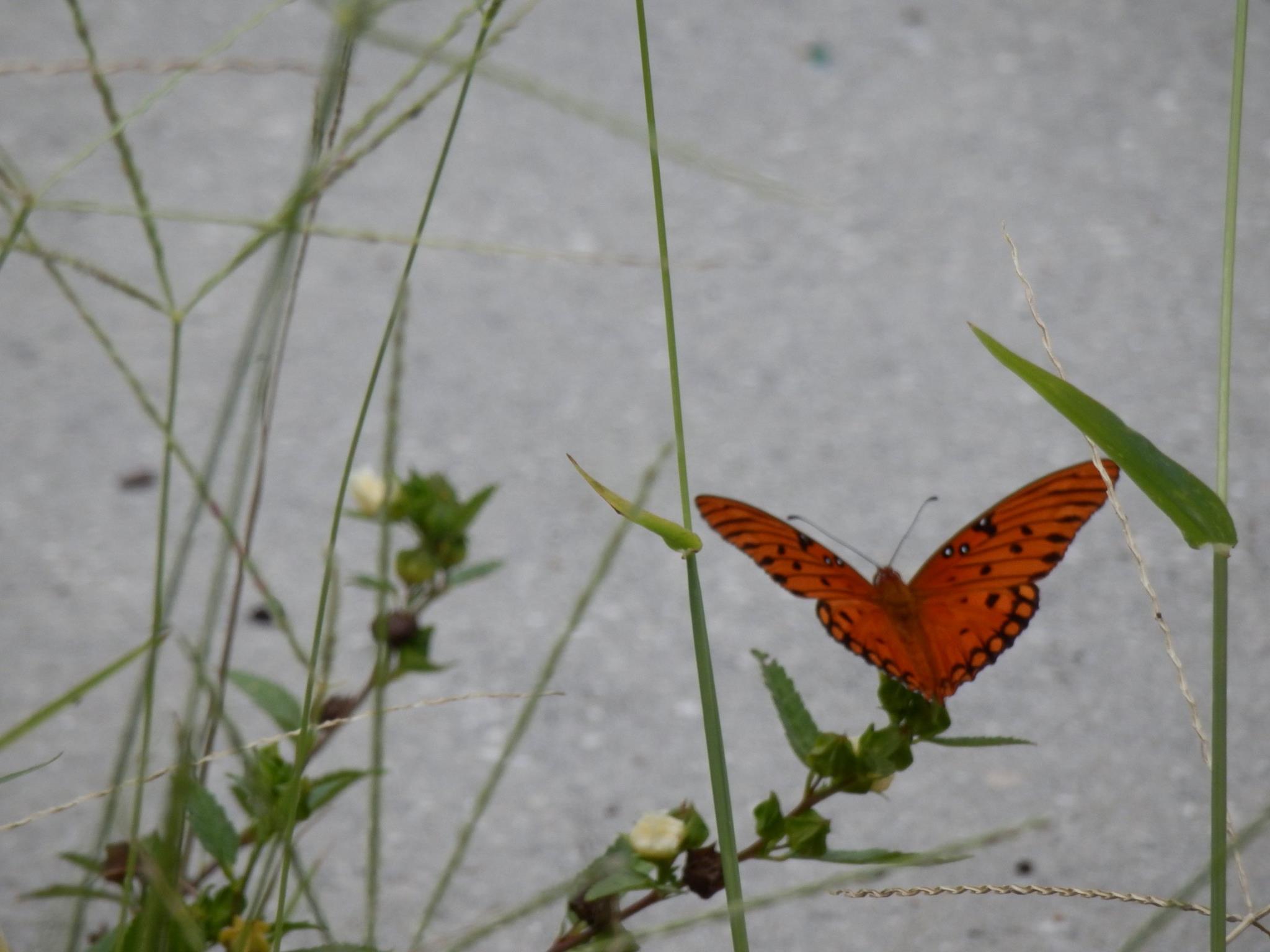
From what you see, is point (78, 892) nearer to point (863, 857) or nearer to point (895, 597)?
point (863, 857)

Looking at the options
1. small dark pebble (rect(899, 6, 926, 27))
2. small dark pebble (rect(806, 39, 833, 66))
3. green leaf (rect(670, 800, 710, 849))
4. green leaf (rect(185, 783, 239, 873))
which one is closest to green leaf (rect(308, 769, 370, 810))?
green leaf (rect(185, 783, 239, 873))

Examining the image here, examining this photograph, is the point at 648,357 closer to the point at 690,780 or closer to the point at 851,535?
the point at 851,535

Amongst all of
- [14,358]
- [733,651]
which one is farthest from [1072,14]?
[14,358]

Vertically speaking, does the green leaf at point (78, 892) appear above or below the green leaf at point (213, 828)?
below

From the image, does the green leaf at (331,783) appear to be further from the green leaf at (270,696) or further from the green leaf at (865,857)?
the green leaf at (865,857)

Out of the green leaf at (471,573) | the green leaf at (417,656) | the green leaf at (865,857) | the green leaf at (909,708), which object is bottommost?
the green leaf at (865,857)

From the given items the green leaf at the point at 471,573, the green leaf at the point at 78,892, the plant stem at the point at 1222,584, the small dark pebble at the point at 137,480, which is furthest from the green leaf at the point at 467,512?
the small dark pebble at the point at 137,480
